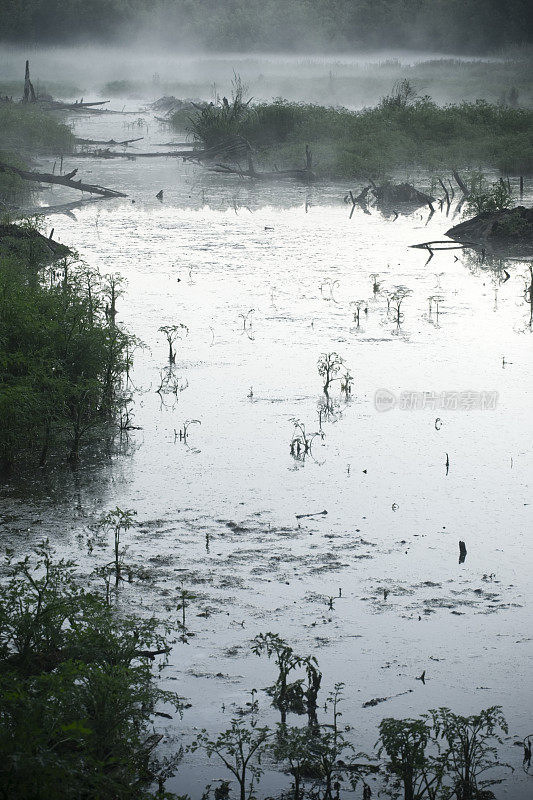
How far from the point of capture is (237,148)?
2284cm

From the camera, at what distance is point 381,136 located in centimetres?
2273

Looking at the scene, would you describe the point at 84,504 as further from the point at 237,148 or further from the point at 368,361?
the point at 237,148

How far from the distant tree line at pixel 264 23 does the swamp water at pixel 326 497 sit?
47.0 meters

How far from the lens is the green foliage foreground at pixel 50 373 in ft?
19.8

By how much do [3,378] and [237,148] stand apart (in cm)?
1750

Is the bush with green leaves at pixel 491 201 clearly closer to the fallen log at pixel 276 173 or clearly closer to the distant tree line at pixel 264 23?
the fallen log at pixel 276 173

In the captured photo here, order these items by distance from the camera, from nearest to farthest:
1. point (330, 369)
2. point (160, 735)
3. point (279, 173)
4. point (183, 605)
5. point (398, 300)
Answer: point (160, 735) < point (183, 605) < point (330, 369) < point (398, 300) < point (279, 173)

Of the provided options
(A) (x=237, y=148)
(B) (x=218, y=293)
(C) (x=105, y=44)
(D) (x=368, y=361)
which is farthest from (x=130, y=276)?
(C) (x=105, y=44)

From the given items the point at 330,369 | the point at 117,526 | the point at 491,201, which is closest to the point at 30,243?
the point at 330,369

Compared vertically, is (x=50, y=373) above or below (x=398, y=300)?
below

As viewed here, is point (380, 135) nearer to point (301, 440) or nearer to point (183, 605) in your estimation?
point (301, 440)

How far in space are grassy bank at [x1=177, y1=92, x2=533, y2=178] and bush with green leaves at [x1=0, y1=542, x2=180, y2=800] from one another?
56.4 ft

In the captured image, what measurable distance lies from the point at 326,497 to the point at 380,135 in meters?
18.3

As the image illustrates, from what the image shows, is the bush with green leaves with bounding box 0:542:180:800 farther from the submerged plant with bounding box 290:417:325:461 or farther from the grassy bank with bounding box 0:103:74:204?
the grassy bank with bounding box 0:103:74:204
